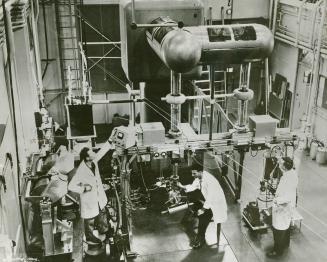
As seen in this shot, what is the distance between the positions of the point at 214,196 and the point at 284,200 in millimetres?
1331

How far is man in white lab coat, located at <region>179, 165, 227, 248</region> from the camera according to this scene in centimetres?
834

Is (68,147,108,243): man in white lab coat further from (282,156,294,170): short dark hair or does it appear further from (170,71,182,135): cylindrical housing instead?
(282,156,294,170): short dark hair

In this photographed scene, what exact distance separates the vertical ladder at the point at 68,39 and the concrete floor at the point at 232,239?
5782mm

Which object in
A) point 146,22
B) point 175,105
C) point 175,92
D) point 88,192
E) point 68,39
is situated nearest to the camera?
point 175,92

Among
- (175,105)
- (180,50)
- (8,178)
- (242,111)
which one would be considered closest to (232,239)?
(242,111)

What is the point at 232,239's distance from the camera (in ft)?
29.6

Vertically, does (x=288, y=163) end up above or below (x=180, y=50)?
below

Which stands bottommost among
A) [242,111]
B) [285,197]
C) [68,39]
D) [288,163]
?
[285,197]

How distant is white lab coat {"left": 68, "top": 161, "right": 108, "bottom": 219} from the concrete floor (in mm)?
1195

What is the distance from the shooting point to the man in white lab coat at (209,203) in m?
8.34

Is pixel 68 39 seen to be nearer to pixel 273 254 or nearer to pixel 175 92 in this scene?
pixel 175 92

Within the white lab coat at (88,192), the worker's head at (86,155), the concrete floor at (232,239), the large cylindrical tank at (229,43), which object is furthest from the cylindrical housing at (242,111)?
the worker's head at (86,155)

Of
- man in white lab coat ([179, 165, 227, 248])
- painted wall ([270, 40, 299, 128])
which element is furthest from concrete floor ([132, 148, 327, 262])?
painted wall ([270, 40, 299, 128])

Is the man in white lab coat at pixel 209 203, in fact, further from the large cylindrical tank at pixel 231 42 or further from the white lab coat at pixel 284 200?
the large cylindrical tank at pixel 231 42
